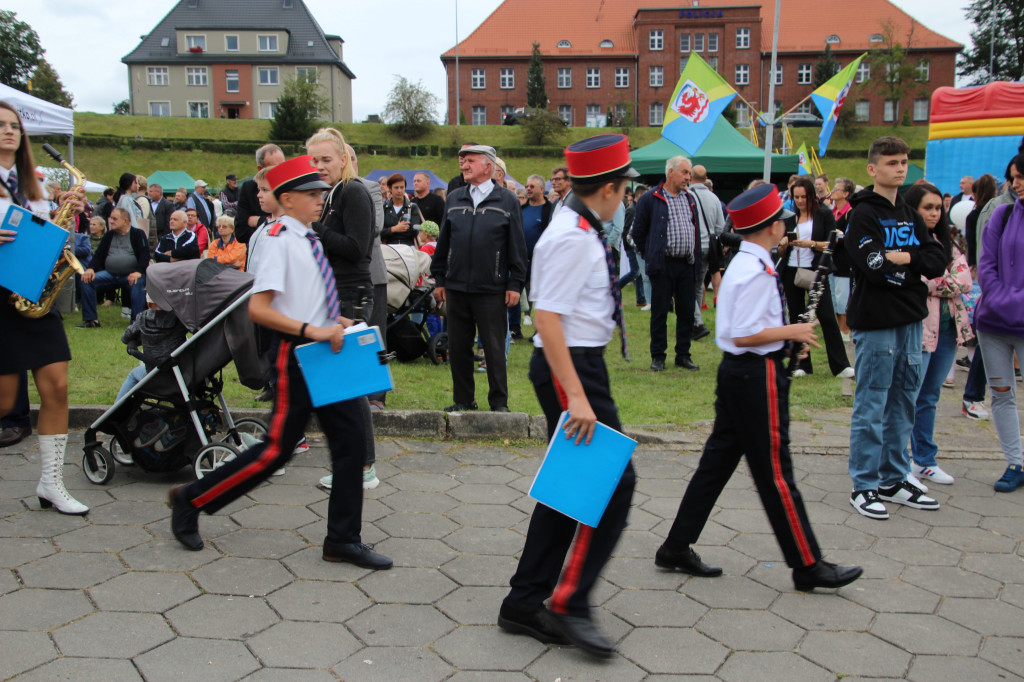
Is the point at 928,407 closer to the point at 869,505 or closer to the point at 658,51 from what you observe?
the point at 869,505

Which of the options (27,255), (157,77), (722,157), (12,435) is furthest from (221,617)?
(157,77)

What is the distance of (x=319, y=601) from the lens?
3.52m

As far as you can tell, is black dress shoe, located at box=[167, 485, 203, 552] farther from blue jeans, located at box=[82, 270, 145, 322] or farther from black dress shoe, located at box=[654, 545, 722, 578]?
blue jeans, located at box=[82, 270, 145, 322]

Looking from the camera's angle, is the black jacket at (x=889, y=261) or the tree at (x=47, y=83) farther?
the tree at (x=47, y=83)

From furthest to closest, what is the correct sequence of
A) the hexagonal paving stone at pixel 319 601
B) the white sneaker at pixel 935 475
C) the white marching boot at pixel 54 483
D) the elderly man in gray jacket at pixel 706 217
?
the elderly man in gray jacket at pixel 706 217 → the white sneaker at pixel 935 475 → the white marching boot at pixel 54 483 → the hexagonal paving stone at pixel 319 601

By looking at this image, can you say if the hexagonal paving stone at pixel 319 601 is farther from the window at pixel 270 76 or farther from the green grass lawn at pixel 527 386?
the window at pixel 270 76

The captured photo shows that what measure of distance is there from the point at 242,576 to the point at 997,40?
8068cm

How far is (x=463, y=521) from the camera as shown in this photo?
4496 mm

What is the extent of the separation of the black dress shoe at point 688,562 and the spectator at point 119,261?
9.56m

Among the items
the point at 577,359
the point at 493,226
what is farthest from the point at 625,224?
the point at 577,359

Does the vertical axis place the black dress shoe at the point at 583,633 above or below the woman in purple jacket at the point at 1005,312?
below

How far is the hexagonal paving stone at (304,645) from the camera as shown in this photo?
119 inches

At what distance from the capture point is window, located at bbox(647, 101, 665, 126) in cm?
7150

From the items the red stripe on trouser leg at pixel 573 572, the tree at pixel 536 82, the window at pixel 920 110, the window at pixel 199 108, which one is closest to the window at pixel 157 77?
the window at pixel 199 108
